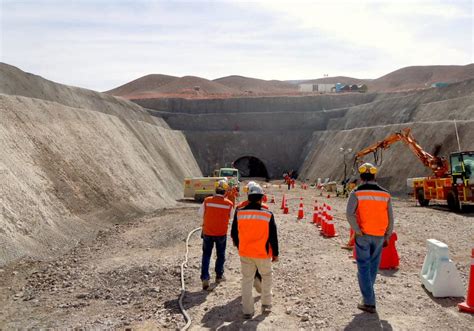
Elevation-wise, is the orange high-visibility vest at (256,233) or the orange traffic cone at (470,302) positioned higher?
the orange high-visibility vest at (256,233)

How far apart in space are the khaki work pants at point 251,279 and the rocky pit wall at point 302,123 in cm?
2665

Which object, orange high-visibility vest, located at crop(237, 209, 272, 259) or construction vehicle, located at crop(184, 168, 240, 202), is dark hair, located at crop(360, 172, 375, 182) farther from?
construction vehicle, located at crop(184, 168, 240, 202)

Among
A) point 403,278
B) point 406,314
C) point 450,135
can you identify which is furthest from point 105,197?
point 450,135

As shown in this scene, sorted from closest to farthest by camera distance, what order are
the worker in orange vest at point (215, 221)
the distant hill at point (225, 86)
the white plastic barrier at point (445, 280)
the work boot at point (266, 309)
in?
the work boot at point (266, 309) → the white plastic barrier at point (445, 280) → the worker in orange vest at point (215, 221) → the distant hill at point (225, 86)

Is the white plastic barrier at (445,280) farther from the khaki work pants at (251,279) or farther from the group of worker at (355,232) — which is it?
the khaki work pants at (251,279)

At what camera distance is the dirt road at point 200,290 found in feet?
22.0

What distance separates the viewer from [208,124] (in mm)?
52750

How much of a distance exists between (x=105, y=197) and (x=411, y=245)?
1235 cm

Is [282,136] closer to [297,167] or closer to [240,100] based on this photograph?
[297,167]

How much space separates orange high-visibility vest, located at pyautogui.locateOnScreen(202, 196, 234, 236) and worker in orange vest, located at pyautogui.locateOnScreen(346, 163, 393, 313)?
265 cm

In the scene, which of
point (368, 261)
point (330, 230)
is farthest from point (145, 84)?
point (368, 261)

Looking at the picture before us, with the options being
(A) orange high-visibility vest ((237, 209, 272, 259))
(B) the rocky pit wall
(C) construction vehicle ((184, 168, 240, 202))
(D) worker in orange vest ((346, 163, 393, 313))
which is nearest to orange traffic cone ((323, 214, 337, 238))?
(D) worker in orange vest ((346, 163, 393, 313))

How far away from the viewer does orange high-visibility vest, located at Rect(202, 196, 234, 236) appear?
8.68 metres

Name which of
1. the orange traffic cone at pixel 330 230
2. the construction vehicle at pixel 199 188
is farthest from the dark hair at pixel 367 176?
the construction vehicle at pixel 199 188
